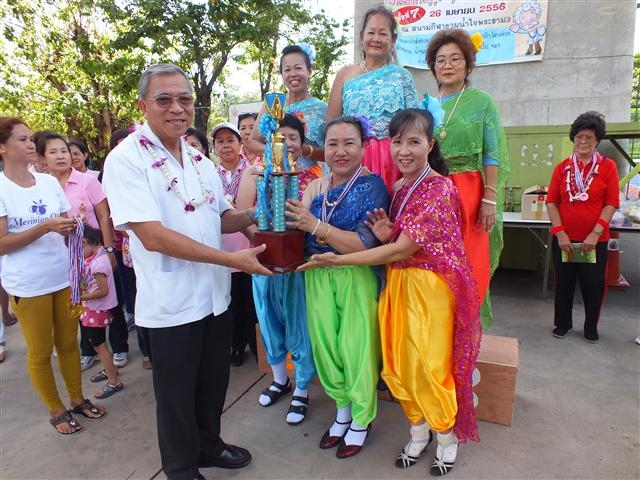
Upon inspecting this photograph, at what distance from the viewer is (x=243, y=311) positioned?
3355 mm

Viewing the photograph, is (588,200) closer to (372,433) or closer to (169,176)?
(372,433)

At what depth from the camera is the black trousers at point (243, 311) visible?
3.27 metres

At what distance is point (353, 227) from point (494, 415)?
149cm

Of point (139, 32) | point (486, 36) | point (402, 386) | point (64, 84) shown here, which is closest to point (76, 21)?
point (64, 84)

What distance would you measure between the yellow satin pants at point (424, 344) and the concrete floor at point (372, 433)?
430 millimetres

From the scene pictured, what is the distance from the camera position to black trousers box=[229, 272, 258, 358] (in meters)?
3.27

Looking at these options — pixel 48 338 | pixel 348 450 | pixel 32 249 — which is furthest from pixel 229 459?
pixel 32 249

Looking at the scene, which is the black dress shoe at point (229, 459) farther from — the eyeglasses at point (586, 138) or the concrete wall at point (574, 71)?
the concrete wall at point (574, 71)

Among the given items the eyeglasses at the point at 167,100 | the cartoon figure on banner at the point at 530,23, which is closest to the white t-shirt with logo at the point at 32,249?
the eyeglasses at the point at 167,100

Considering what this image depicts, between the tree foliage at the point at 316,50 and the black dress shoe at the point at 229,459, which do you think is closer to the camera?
the black dress shoe at the point at 229,459

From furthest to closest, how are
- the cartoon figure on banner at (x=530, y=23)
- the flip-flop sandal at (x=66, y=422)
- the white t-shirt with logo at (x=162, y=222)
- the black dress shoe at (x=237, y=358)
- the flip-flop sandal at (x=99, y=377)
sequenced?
the cartoon figure on banner at (x=530, y=23), the black dress shoe at (x=237, y=358), the flip-flop sandal at (x=99, y=377), the flip-flop sandal at (x=66, y=422), the white t-shirt with logo at (x=162, y=222)

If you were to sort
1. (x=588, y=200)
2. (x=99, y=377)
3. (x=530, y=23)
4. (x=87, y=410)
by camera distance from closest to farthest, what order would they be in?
(x=87, y=410)
(x=99, y=377)
(x=588, y=200)
(x=530, y=23)

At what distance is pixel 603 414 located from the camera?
2518 mm

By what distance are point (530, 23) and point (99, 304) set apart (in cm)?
711
